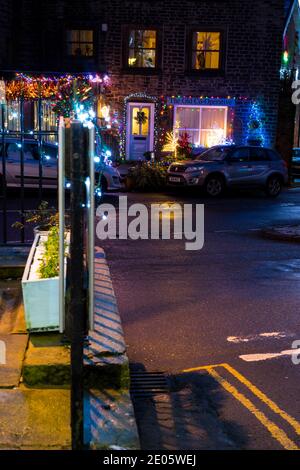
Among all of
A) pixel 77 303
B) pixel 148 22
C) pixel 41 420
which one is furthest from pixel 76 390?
pixel 148 22

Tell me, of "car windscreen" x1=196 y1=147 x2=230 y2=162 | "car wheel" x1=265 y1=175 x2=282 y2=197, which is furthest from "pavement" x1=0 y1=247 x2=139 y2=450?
"car wheel" x1=265 y1=175 x2=282 y2=197

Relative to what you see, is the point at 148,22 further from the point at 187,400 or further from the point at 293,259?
the point at 187,400

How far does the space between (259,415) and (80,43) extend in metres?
21.4

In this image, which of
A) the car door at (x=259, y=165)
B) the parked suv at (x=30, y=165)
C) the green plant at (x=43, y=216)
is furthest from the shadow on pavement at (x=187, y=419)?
the car door at (x=259, y=165)

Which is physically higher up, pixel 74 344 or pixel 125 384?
pixel 74 344

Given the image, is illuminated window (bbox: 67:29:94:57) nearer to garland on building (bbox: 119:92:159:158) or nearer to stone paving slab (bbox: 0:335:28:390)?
garland on building (bbox: 119:92:159:158)

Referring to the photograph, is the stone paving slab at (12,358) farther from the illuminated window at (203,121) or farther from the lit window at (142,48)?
the lit window at (142,48)

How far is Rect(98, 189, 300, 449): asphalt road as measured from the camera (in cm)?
470

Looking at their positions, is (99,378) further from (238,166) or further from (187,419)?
(238,166)

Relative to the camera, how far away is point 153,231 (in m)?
13.1

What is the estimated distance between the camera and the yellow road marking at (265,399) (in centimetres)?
477

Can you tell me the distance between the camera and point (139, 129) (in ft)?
80.9

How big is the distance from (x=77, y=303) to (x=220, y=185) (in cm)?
1625

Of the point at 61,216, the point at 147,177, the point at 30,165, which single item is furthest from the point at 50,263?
the point at 147,177
